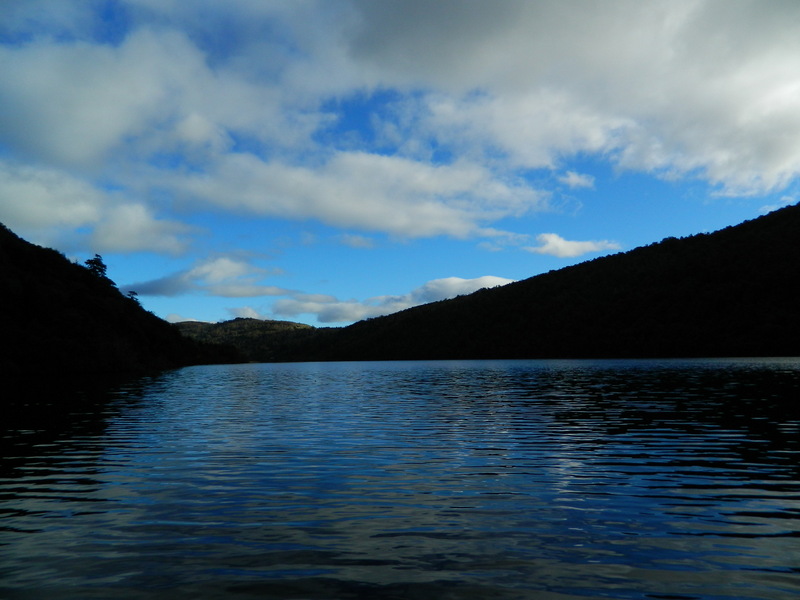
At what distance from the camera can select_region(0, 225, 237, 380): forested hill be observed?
324 feet

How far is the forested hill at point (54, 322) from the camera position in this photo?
324 feet

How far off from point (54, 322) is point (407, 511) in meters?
115

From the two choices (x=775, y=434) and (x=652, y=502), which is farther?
(x=775, y=434)

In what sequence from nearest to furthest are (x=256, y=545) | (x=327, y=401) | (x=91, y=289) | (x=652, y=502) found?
(x=256, y=545) → (x=652, y=502) → (x=327, y=401) → (x=91, y=289)

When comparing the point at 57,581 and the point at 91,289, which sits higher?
the point at 91,289

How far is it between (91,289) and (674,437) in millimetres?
154660

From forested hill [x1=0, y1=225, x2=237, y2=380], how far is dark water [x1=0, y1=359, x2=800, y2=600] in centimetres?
7981

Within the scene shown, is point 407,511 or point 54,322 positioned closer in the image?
point 407,511

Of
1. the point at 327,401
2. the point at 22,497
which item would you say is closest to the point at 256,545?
the point at 22,497

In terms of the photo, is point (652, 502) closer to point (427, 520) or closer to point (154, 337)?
point (427, 520)

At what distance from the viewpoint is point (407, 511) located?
1416cm

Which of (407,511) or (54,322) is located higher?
(54,322)

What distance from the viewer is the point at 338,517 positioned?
44.8ft

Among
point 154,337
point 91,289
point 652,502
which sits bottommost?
point 652,502
